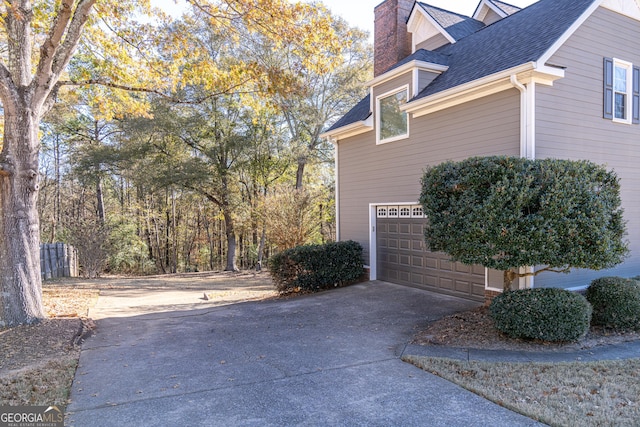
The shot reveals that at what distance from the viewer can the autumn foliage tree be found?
6.66 meters

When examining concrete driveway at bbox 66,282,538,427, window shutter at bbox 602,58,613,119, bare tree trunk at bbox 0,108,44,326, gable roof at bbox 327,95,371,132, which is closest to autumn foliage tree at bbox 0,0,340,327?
bare tree trunk at bbox 0,108,44,326

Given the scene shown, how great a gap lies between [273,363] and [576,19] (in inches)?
303

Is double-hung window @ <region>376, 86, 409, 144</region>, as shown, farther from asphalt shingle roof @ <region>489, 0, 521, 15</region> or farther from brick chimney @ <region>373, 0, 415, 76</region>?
asphalt shingle roof @ <region>489, 0, 521, 15</region>

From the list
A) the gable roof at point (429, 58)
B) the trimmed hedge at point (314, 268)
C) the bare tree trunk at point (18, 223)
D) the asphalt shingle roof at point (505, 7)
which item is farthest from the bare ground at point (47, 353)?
the asphalt shingle roof at point (505, 7)

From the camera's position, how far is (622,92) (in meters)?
8.29

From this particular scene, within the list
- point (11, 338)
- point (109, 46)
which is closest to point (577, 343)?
point (11, 338)

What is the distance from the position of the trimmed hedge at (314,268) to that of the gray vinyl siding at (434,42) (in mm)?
5924

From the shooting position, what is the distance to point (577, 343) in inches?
216

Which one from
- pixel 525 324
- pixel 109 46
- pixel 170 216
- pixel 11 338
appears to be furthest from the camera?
pixel 170 216

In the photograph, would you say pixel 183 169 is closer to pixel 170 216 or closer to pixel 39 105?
pixel 170 216

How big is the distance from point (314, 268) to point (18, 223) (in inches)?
245

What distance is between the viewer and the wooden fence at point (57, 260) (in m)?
14.6

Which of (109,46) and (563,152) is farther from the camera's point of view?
(109,46)

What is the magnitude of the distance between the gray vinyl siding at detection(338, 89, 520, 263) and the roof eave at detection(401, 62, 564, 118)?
128 mm
